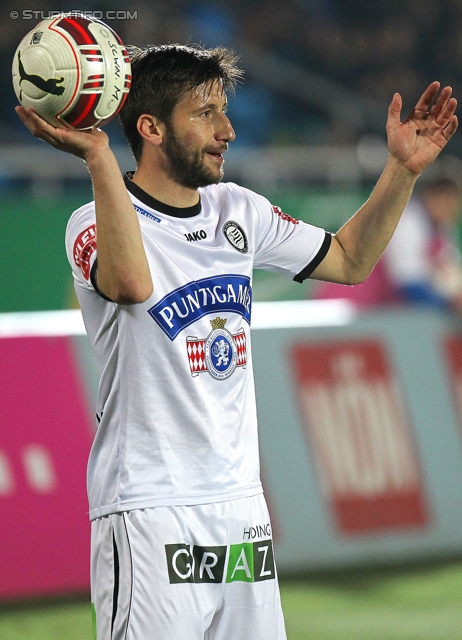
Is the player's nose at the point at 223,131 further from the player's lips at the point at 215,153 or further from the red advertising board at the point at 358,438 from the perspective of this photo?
the red advertising board at the point at 358,438

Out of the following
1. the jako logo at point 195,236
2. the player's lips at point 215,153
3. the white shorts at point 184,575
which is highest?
the player's lips at point 215,153

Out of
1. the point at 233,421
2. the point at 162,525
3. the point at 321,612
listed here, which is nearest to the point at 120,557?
the point at 162,525

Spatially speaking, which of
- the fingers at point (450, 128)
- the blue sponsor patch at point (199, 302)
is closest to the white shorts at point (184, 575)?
the blue sponsor patch at point (199, 302)

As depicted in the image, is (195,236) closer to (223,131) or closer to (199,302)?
(199,302)

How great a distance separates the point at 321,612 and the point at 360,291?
156 inches

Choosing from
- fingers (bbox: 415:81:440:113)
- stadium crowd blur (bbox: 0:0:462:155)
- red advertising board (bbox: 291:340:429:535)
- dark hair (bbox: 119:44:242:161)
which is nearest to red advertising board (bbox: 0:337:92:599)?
red advertising board (bbox: 291:340:429:535)

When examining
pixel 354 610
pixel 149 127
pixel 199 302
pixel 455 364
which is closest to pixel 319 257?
pixel 199 302

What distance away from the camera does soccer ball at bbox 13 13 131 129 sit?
2697 mm

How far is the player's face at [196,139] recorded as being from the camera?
10.3 feet

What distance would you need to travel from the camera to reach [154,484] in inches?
119

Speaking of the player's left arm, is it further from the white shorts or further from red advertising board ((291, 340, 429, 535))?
red advertising board ((291, 340, 429, 535))

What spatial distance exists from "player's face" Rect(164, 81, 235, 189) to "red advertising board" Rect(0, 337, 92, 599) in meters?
3.09

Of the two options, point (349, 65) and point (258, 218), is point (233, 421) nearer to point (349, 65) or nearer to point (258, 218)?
point (258, 218)

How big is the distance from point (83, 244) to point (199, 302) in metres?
0.38
